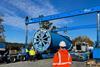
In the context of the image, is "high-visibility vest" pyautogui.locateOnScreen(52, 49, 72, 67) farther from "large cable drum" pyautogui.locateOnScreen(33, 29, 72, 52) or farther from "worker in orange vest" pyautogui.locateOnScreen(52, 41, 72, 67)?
"large cable drum" pyautogui.locateOnScreen(33, 29, 72, 52)

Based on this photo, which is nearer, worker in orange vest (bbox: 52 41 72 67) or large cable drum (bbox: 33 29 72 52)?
worker in orange vest (bbox: 52 41 72 67)

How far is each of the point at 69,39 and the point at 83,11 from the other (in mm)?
6578

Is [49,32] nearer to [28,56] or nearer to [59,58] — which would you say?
[28,56]

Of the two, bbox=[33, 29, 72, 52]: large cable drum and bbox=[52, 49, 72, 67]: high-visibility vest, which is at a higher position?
bbox=[33, 29, 72, 52]: large cable drum

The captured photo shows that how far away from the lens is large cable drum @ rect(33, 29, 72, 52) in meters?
26.9

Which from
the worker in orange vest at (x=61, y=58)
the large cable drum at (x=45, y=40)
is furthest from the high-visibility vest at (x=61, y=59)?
the large cable drum at (x=45, y=40)

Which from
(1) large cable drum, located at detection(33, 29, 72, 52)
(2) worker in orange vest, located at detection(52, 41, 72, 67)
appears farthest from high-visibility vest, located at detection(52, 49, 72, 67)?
(1) large cable drum, located at detection(33, 29, 72, 52)

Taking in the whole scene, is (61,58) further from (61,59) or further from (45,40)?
(45,40)

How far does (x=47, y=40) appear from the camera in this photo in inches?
1059

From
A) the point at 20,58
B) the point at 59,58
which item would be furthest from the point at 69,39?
the point at 59,58

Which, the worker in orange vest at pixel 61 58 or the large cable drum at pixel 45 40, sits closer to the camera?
the worker in orange vest at pixel 61 58

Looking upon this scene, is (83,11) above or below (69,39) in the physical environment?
above

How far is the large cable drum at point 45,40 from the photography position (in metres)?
26.9

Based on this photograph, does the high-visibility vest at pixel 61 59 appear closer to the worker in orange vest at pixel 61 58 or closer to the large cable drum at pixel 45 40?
the worker in orange vest at pixel 61 58
